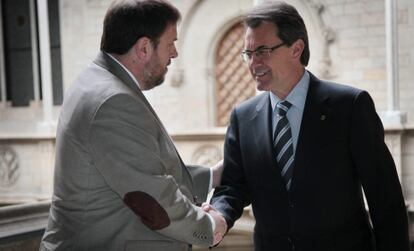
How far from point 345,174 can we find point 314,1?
658 centimetres

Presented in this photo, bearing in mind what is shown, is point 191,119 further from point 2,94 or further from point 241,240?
point 241,240

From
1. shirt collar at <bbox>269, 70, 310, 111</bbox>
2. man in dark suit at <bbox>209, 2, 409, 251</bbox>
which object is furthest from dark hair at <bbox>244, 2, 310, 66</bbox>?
shirt collar at <bbox>269, 70, 310, 111</bbox>

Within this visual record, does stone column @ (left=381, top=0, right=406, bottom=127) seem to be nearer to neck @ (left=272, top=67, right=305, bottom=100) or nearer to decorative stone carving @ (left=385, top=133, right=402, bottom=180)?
decorative stone carving @ (left=385, top=133, right=402, bottom=180)

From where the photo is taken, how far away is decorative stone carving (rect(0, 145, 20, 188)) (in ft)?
25.3

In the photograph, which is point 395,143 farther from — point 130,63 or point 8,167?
point 8,167

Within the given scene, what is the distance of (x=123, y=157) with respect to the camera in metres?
1.42

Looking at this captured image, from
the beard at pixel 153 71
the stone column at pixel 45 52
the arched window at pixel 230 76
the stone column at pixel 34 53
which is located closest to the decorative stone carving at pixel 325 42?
the arched window at pixel 230 76

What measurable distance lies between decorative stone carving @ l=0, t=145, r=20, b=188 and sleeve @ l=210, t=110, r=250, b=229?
6.35 metres

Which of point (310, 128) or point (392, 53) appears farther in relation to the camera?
point (392, 53)

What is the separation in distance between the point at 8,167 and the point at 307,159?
6.75 metres

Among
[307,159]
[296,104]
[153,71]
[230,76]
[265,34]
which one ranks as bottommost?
[230,76]

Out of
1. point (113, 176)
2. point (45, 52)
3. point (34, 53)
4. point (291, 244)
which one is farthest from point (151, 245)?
point (34, 53)

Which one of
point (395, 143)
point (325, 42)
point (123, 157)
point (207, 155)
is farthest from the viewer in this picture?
point (325, 42)

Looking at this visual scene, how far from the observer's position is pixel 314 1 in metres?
7.95
